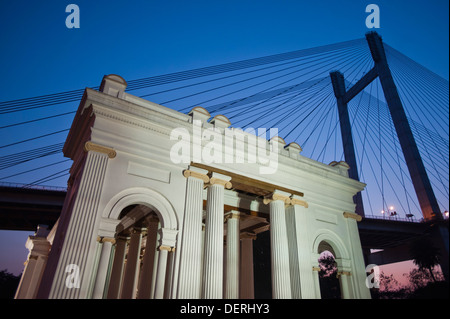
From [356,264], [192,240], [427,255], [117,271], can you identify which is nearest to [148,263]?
[117,271]

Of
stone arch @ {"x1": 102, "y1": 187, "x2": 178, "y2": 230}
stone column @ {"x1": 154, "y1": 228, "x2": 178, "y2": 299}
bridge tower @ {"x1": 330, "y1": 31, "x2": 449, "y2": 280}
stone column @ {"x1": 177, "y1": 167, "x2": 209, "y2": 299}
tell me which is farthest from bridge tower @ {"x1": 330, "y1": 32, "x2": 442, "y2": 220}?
→ stone column @ {"x1": 154, "y1": 228, "x2": 178, "y2": 299}

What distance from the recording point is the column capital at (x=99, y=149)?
39.8 feet

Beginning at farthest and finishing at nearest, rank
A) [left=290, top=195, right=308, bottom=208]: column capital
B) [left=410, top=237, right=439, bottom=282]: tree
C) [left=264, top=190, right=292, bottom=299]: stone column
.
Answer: [left=410, top=237, right=439, bottom=282]: tree → [left=290, top=195, right=308, bottom=208]: column capital → [left=264, top=190, right=292, bottom=299]: stone column

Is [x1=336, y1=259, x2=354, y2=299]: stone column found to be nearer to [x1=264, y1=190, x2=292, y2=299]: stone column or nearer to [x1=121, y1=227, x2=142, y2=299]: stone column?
[x1=264, y1=190, x2=292, y2=299]: stone column

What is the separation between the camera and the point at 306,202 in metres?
17.7

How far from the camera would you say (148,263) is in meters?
16.5

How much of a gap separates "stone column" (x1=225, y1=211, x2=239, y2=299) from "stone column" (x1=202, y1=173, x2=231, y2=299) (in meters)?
4.88

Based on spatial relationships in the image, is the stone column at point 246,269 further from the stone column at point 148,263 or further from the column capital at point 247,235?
the stone column at point 148,263

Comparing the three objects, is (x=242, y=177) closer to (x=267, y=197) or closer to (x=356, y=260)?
(x=267, y=197)

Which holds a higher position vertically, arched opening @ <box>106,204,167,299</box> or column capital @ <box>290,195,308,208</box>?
column capital @ <box>290,195,308,208</box>

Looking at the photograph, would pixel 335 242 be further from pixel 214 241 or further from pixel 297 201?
pixel 214 241

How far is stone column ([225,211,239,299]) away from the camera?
17.4 m
